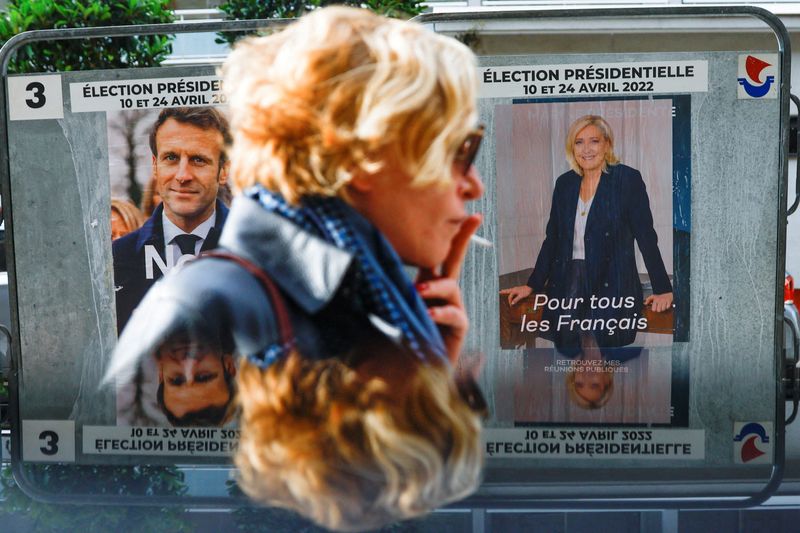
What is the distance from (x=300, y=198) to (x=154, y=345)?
340 mm

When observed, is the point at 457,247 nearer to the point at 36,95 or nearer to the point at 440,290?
the point at 440,290

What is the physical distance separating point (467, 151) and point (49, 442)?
1006 mm

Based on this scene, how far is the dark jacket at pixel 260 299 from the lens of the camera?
148cm

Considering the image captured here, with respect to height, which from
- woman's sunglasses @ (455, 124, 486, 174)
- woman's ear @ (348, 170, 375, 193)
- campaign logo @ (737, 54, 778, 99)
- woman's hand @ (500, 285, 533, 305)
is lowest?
woman's hand @ (500, 285, 533, 305)

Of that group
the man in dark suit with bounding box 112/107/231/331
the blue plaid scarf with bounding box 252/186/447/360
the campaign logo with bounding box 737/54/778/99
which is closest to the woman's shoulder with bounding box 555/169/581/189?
the campaign logo with bounding box 737/54/778/99

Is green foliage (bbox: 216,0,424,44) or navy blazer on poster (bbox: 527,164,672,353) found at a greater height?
green foliage (bbox: 216,0,424,44)

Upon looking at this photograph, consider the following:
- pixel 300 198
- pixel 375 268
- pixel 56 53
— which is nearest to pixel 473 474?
pixel 375 268

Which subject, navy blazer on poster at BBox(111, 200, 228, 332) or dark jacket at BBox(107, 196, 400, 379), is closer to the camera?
dark jacket at BBox(107, 196, 400, 379)

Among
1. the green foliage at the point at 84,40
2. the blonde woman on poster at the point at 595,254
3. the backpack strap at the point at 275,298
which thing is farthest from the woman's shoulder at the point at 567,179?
the backpack strap at the point at 275,298

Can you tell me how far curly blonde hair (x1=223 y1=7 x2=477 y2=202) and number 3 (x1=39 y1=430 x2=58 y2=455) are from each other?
65 centimetres

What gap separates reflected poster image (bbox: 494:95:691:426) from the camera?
4.45 metres

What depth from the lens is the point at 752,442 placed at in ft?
5.98

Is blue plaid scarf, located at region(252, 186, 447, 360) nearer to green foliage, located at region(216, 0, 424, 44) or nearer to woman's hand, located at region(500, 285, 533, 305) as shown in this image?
woman's hand, located at region(500, 285, 533, 305)

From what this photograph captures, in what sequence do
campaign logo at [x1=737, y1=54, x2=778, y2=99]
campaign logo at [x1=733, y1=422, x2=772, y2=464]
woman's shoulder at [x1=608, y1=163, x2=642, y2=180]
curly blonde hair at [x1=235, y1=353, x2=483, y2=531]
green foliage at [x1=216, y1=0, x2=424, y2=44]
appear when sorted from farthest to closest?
green foliage at [x1=216, y1=0, x2=424, y2=44]
woman's shoulder at [x1=608, y1=163, x2=642, y2=180]
campaign logo at [x1=737, y1=54, x2=778, y2=99]
campaign logo at [x1=733, y1=422, x2=772, y2=464]
curly blonde hair at [x1=235, y1=353, x2=483, y2=531]
